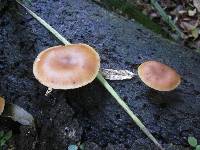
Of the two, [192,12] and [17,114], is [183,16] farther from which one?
[17,114]

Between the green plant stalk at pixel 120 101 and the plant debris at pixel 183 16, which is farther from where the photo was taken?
the plant debris at pixel 183 16

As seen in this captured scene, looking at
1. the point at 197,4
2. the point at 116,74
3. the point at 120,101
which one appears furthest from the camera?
the point at 197,4

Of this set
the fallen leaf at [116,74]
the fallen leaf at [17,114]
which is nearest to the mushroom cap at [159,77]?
the fallen leaf at [116,74]

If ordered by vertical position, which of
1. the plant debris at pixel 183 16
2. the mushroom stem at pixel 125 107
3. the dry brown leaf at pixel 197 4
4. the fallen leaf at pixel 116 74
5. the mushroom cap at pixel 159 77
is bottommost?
the plant debris at pixel 183 16

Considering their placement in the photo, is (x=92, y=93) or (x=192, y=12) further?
(x=192, y=12)

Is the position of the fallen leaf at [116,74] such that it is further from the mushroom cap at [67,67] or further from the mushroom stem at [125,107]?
the mushroom cap at [67,67]

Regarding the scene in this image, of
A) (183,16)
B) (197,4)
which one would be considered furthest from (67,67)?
(197,4)

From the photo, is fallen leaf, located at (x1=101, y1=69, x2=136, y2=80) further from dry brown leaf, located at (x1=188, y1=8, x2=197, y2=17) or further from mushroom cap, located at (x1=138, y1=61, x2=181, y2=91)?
dry brown leaf, located at (x1=188, y1=8, x2=197, y2=17)
